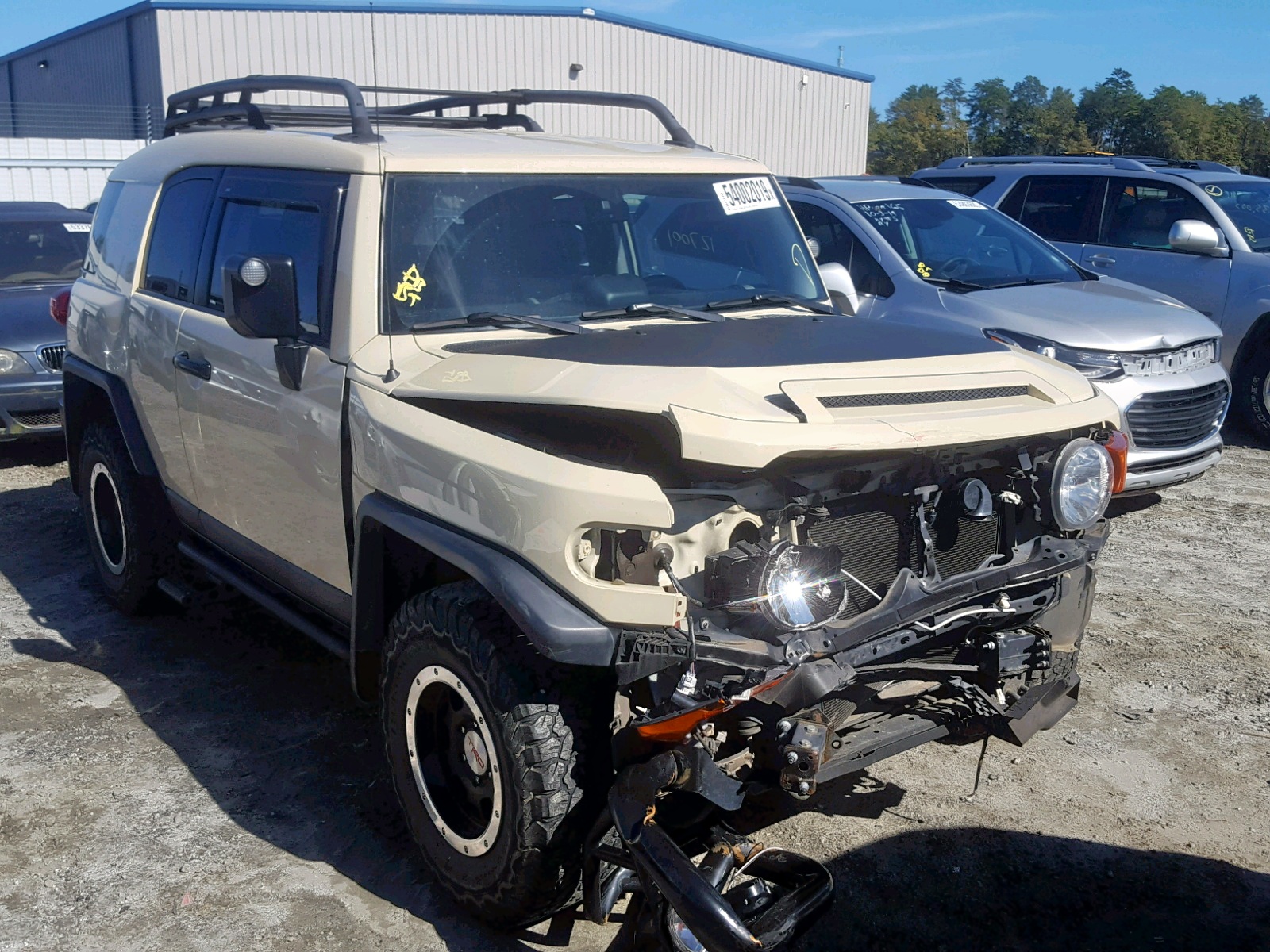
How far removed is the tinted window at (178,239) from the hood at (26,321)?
3.97m

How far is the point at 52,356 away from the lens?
336 inches

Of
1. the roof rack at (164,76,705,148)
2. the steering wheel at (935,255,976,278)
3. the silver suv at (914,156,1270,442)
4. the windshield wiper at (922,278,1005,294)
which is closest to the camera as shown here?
the roof rack at (164,76,705,148)

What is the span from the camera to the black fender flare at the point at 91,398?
511 centimetres

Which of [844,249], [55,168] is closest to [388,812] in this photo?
[844,249]

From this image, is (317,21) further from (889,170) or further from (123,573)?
(889,170)

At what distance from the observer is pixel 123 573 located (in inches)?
216

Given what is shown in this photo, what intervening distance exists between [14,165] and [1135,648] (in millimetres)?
20883

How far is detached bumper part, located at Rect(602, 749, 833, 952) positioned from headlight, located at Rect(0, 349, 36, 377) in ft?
23.1

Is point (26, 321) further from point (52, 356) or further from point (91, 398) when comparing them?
point (91, 398)

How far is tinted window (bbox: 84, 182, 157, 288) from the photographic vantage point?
520 cm

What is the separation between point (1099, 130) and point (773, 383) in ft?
213

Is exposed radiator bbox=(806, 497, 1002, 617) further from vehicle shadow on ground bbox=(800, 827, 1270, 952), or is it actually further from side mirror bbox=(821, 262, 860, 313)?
side mirror bbox=(821, 262, 860, 313)

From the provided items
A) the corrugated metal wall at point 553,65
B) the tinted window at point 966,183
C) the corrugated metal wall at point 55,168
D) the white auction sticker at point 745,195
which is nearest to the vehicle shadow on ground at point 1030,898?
the white auction sticker at point 745,195

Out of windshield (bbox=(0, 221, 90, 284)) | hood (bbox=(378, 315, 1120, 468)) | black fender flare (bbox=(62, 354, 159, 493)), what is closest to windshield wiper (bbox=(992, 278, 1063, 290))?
hood (bbox=(378, 315, 1120, 468))
